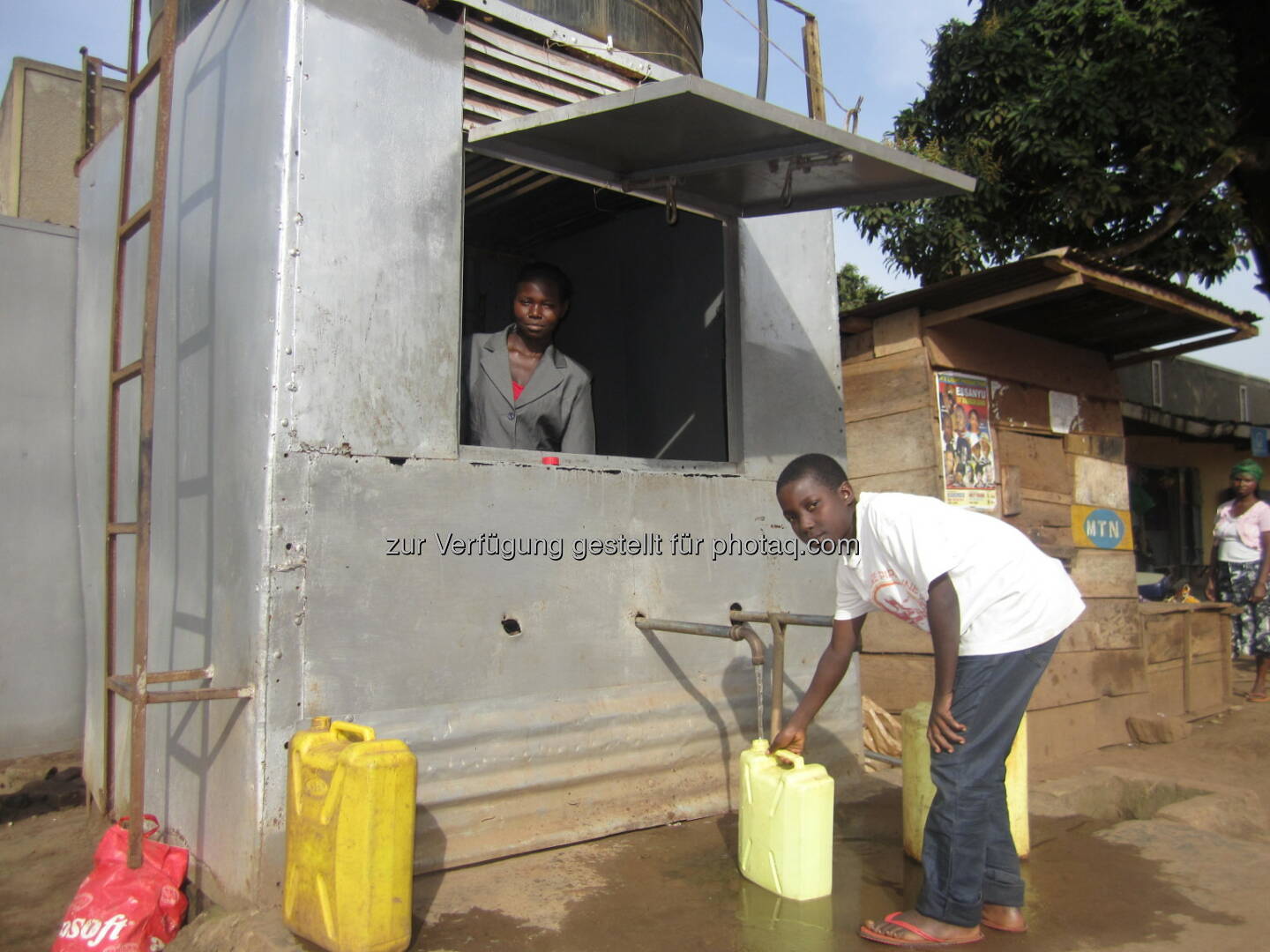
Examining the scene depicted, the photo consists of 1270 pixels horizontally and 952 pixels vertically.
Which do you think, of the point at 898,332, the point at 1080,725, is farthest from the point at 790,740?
the point at 1080,725

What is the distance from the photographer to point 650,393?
623 centimetres

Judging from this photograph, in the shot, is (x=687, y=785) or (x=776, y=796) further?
(x=687, y=785)

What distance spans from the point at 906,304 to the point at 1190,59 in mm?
6259

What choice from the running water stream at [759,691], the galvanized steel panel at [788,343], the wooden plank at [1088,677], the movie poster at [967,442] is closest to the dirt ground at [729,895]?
the running water stream at [759,691]

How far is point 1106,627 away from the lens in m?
6.24

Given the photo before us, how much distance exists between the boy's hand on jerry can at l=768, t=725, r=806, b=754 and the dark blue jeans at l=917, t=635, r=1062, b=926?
461 mm

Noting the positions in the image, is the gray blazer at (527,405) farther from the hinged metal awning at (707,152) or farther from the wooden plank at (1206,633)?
the wooden plank at (1206,633)

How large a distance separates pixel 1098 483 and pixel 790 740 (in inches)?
165

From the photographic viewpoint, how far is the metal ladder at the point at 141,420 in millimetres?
2928

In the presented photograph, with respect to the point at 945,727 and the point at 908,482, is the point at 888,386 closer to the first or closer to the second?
the point at 908,482

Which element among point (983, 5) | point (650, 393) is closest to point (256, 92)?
point (650, 393)

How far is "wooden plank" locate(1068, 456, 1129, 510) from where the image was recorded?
6.25 m

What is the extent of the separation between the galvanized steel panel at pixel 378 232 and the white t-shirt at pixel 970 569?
1573 mm

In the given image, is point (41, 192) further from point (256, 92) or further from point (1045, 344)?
point (1045, 344)
